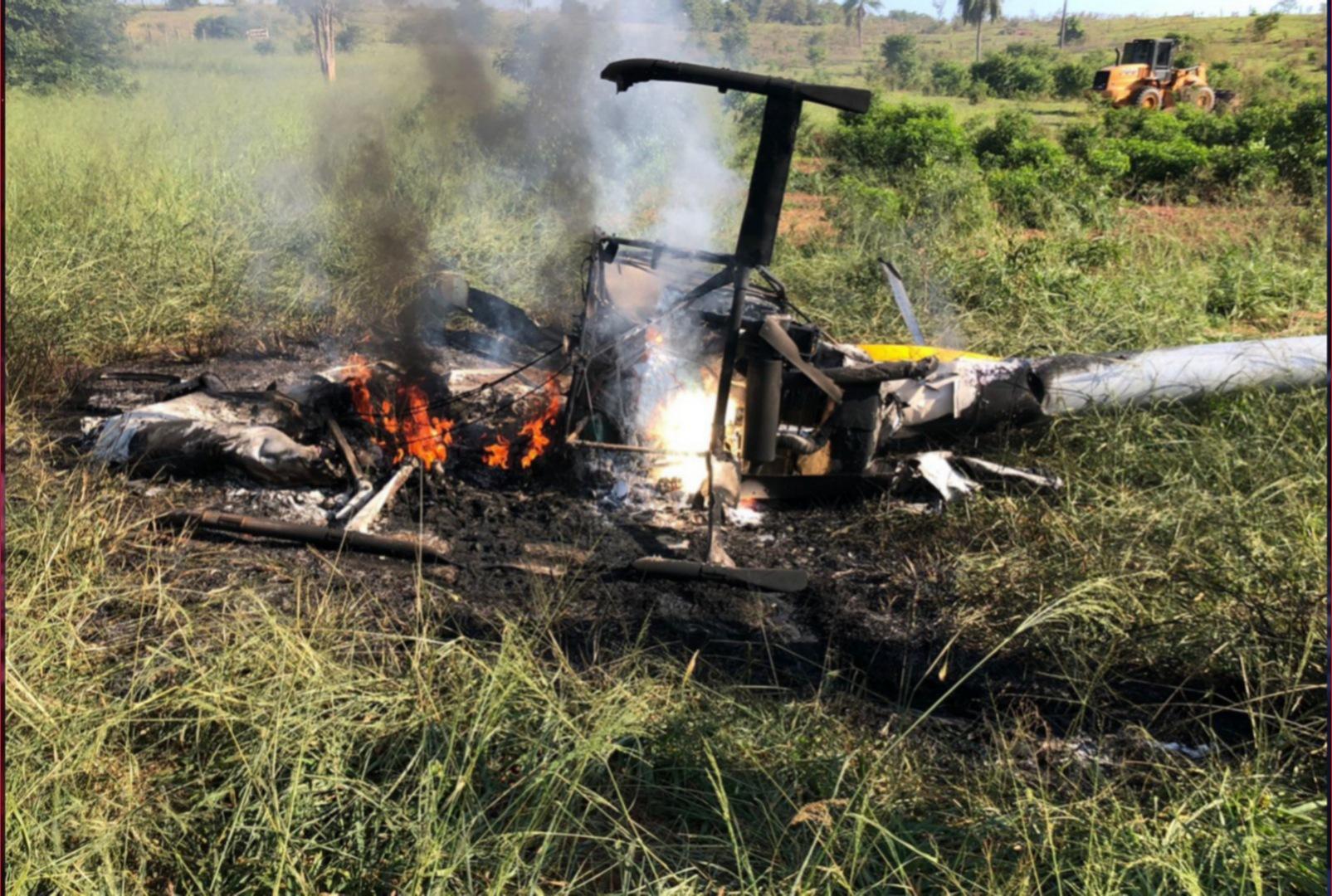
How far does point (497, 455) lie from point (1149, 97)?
2853cm

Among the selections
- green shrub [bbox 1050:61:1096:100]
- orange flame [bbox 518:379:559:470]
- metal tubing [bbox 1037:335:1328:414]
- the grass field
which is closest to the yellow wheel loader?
green shrub [bbox 1050:61:1096:100]

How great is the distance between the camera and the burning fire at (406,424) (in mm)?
5824

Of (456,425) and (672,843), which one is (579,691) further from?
(456,425)

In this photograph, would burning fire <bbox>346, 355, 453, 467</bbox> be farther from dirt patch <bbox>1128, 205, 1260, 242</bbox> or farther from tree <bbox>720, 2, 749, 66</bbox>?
dirt patch <bbox>1128, 205, 1260, 242</bbox>

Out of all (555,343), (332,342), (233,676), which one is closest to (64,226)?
(332,342)

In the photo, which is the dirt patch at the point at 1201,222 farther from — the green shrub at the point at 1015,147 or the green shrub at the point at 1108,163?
the green shrub at the point at 1015,147

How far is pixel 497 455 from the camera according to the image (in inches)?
232

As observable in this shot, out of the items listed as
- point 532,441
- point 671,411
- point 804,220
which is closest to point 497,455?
point 532,441

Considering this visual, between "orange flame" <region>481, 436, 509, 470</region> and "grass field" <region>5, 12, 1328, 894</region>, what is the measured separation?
1426 mm

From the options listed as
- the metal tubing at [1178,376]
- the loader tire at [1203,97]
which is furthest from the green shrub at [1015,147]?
the metal tubing at [1178,376]

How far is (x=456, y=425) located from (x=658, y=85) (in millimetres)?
5585

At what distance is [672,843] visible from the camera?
2.77 metres

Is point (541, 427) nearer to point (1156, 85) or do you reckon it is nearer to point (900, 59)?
point (1156, 85)

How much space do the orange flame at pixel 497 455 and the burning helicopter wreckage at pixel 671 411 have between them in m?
0.01
